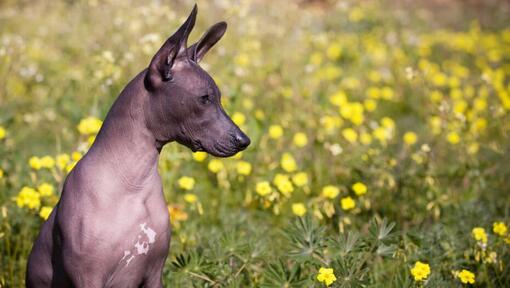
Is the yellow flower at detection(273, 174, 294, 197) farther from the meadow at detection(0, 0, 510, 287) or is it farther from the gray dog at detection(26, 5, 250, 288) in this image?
the gray dog at detection(26, 5, 250, 288)

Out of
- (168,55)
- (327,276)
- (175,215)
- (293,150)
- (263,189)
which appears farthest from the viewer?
(293,150)

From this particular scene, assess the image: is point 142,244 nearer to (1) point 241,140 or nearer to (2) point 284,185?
(1) point 241,140

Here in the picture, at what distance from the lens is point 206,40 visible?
213 centimetres

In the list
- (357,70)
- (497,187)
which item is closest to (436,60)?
(357,70)

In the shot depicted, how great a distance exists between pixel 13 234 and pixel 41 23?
3.53 meters

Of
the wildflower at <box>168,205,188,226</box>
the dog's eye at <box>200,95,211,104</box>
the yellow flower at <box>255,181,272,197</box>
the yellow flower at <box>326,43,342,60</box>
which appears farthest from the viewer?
the yellow flower at <box>326,43,342,60</box>

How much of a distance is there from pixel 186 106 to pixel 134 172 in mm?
272

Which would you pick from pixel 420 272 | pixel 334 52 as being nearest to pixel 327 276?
pixel 420 272

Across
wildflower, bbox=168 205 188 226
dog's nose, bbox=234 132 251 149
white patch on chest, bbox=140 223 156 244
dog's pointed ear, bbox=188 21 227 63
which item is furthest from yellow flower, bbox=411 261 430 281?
wildflower, bbox=168 205 188 226

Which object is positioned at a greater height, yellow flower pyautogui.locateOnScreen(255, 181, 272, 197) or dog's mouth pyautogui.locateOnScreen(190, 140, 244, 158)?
dog's mouth pyautogui.locateOnScreen(190, 140, 244, 158)

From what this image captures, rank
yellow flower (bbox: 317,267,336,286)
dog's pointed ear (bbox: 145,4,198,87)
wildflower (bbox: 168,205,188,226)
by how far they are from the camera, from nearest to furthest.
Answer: dog's pointed ear (bbox: 145,4,198,87) < yellow flower (bbox: 317,267,336,286) < wildflower (bbox: 168,205,188,226)

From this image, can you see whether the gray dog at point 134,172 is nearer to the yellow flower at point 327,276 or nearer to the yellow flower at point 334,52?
the yellow flower at point 327,276

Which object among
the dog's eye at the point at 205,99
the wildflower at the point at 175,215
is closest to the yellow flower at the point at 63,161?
the wildflower at the point at 175,215

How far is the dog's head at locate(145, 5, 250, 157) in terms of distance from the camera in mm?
1965
